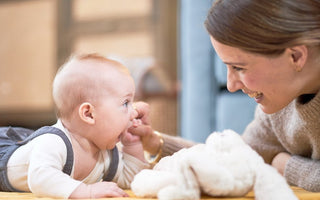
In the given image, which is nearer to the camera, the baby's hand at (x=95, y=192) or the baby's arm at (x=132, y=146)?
the baby's hand at (x=95, y=192)

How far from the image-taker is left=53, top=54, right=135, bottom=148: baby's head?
78cm

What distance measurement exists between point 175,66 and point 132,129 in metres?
2.51

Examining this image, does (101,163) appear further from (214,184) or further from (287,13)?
(287,13)

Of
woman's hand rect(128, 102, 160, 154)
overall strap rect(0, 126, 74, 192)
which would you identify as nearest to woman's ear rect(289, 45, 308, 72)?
woman's hand rect(128, 102, 160, 154)

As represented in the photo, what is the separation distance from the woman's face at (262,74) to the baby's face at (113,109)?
195mm

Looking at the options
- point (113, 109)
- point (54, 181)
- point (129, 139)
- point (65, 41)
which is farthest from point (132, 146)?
point (65, 41)

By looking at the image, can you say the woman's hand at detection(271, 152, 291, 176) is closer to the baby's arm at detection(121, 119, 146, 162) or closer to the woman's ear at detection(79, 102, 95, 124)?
the baby's arm at detection(121, 119, 146, 162)

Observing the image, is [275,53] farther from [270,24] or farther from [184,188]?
[184,188]

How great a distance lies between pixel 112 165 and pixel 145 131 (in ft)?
0.45

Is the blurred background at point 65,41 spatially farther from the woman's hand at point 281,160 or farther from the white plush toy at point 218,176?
the white plush toy at point 218,176

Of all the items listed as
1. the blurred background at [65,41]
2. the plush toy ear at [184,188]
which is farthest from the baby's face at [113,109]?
the blurred background at [65,41]

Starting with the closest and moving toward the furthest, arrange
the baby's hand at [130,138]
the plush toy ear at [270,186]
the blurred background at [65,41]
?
1. the plush toy ear at [270,186]
2. the baby's hand at [130,138]
3. the blurred background at [65,41]

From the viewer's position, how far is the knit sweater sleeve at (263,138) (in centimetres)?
113

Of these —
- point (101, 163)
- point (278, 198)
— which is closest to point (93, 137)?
point (101, 163)
